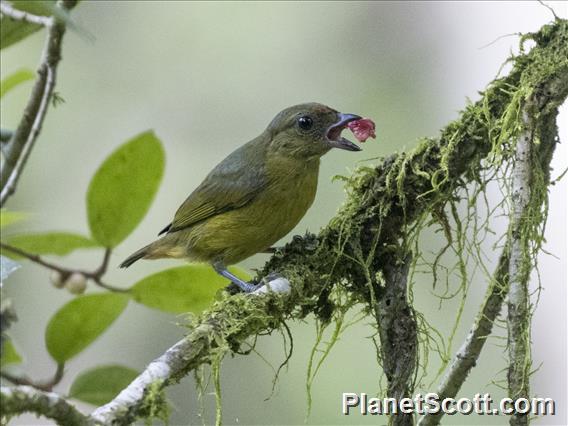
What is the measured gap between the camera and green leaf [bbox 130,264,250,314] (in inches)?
110

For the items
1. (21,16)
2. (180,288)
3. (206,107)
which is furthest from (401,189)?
(206,107)

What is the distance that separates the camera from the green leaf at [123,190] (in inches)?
111

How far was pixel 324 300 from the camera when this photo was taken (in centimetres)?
305

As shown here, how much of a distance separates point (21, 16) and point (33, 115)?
352 millimetres

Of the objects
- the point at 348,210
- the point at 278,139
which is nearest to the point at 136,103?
the point at 278,139

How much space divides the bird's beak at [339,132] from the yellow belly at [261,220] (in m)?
0.15

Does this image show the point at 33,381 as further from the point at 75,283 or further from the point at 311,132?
the point at 311,132

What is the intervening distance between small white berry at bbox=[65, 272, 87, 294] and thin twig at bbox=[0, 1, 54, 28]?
84 cm

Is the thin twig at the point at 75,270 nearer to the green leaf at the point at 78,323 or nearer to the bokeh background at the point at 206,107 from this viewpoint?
the green leaf at the point at 78,323

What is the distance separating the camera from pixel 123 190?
2.84m

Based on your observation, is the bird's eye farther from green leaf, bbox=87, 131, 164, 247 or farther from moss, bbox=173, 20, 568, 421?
green leaf, bbox=87, 131, 164, 247

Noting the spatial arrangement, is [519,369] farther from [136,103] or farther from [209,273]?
[136,103]

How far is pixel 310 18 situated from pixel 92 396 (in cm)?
682

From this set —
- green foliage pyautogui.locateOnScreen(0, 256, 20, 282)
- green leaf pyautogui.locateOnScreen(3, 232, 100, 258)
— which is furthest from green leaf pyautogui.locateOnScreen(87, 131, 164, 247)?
green foliage pyautogui.locateOnScreen(0, 256, 20, 282)
